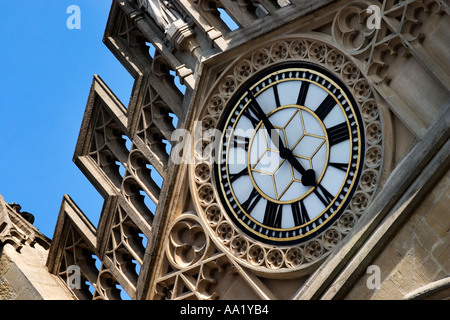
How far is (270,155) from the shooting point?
16.5m

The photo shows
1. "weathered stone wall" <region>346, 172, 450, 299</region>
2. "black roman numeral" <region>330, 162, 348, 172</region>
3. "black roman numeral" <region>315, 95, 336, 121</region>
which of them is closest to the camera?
"weathered stone wall" <region>346, 172, 450, 299</region>

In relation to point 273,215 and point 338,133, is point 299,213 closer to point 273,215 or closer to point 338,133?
point 273,215

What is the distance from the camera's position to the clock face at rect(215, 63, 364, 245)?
15719 millimetres

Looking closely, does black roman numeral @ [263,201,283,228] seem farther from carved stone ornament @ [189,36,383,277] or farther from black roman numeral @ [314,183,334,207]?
black roman numeral @ [314,183,334,207]

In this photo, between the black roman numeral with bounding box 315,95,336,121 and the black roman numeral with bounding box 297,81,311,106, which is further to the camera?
the black roman numeral with bounding box 297,81,311,106

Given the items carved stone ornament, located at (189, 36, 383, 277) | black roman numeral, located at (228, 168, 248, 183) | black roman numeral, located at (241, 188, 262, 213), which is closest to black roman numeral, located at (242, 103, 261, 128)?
carved stone ornament, located at (189, 36, 383, 277)

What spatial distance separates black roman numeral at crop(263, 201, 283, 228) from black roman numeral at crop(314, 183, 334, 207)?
540 mm

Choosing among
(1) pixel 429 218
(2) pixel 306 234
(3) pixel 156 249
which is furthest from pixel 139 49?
(1) pixel 429 218

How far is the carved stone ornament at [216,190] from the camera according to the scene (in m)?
15.4

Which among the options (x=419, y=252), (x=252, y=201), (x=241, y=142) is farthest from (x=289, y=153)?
(x=419, y=252)

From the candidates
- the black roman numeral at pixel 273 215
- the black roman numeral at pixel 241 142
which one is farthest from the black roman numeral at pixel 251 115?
the black roman numeral at pixel 273 215

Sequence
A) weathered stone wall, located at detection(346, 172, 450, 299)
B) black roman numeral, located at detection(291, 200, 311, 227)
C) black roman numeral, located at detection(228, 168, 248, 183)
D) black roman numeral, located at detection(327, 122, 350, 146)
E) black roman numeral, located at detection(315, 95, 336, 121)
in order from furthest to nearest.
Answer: black roman numeral, located at detection(228, 168, 248, 183)
black roman numeral, located at detection(315, 95, 336, 121)
black roman numeral, located at detection(291, 200, 311, 227)
black roman numeral, located at detection(327, 122, 350, 146)
weathered stone wall, located at detection(346, 172, 450, 299)

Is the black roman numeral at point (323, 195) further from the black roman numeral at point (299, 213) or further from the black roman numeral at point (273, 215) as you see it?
the black roman numeral at point (273, 215)

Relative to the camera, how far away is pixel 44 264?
18250mm
